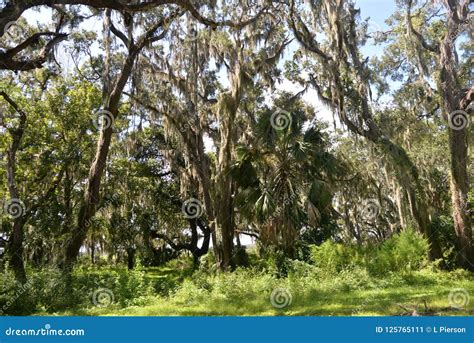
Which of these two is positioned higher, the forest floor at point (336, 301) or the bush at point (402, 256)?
the bush at point (402, 256)

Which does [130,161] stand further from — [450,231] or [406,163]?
[450,231]

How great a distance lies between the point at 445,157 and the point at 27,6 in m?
20.7

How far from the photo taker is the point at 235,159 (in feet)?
52.3
